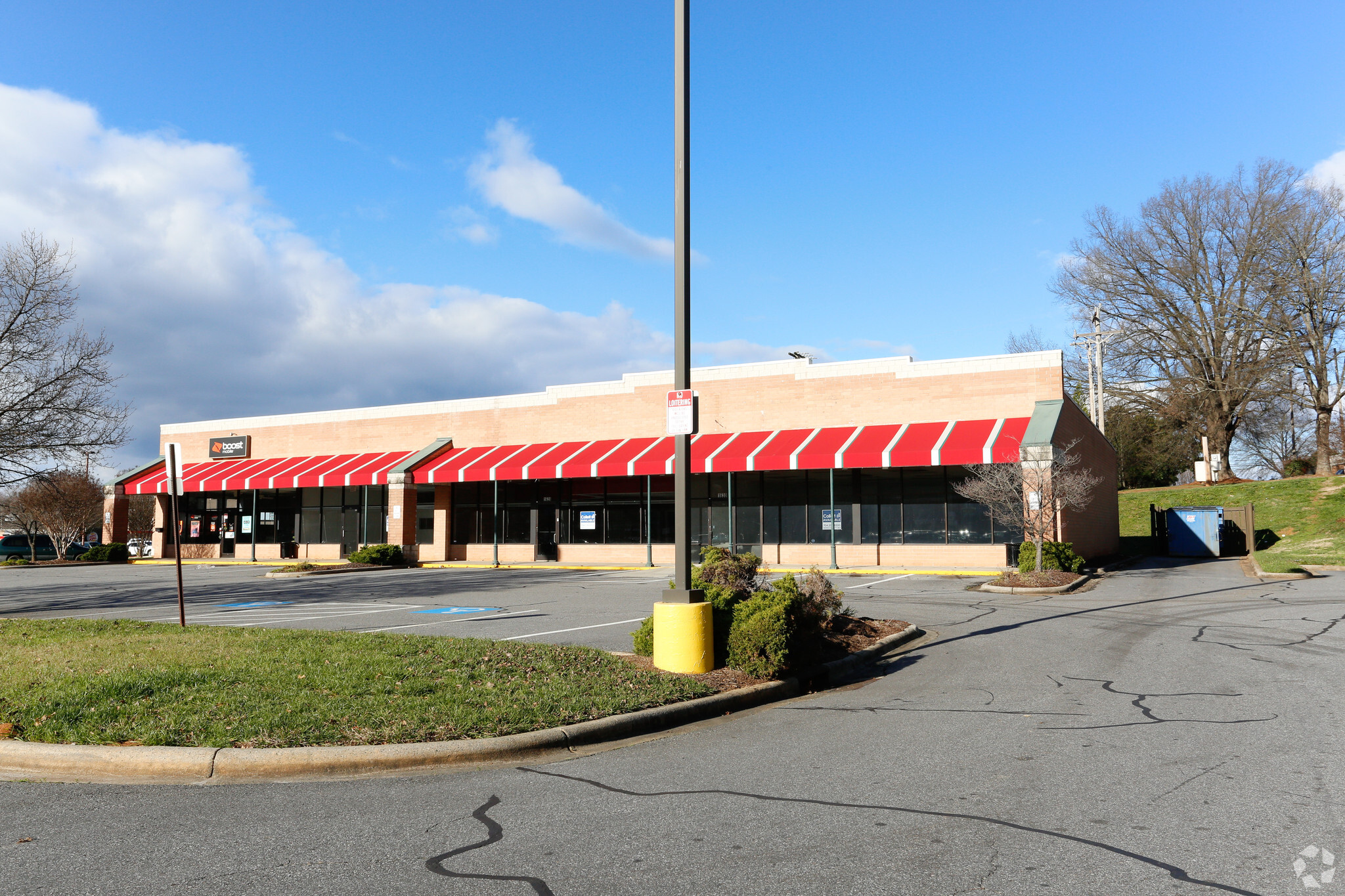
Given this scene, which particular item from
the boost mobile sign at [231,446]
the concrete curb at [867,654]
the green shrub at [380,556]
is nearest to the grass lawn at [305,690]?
the concrete curb at [867,654]

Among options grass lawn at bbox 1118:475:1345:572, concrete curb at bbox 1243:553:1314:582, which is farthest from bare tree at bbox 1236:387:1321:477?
concrete curb at bbox 1243:553:1314:582

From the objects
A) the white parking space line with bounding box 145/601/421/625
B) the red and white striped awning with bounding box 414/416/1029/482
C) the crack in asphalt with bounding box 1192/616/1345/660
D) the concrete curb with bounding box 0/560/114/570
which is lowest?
the concrete curb with bounding box 0/560/114/570

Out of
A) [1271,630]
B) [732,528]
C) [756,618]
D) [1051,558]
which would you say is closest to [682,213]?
[756,618]

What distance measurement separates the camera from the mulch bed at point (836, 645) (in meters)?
8.70

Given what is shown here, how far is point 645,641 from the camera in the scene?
9.76 meters

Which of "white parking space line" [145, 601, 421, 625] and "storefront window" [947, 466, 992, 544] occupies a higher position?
"storefront window" [947, 466, 992, 544]

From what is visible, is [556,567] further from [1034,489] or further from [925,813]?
[925,813]

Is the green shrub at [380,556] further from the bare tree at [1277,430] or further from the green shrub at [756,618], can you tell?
the bare tree at [1277,430]

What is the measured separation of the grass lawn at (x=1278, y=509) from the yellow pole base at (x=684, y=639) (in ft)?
90.4

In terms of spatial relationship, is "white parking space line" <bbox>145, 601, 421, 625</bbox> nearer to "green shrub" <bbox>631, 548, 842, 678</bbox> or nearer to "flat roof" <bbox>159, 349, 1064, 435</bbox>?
"green shrub" <bbox>631, 548, 842, 678</bbox>

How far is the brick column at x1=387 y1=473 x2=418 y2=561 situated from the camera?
114 ft

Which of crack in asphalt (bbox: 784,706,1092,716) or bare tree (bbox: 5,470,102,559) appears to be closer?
crack in asphalt (bbox: 784,706,1092,716)

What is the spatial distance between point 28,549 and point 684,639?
4597cm

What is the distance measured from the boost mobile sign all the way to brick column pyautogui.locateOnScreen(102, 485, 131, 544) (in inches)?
167
